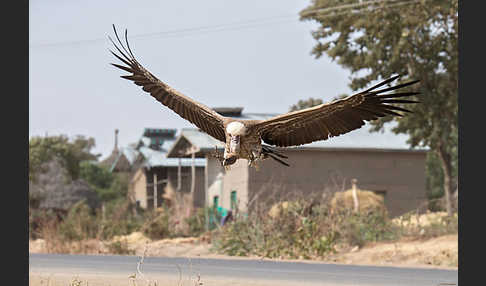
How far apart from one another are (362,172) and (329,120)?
89.1 feet

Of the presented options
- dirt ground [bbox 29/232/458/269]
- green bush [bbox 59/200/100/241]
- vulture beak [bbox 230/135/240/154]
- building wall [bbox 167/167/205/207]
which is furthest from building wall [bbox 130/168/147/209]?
vulture beak [bbox 230/135/240/154]

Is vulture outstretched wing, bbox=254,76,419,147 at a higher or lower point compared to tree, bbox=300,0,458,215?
lower

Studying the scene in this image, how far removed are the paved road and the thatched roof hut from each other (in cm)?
2671

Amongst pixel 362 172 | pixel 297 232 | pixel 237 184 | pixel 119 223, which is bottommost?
pixel 119 223

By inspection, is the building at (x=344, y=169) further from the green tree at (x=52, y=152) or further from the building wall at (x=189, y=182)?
the green tree at (x=52, y=152)

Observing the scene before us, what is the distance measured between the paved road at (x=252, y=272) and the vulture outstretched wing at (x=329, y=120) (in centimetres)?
488

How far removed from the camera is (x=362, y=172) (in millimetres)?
36844

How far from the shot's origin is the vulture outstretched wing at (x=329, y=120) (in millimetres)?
9820

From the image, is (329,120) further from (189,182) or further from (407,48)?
(189,182)

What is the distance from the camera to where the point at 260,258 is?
2380 centimetres

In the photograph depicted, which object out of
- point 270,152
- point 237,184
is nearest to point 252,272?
point 270,152

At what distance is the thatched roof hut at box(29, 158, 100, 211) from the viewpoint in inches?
1905

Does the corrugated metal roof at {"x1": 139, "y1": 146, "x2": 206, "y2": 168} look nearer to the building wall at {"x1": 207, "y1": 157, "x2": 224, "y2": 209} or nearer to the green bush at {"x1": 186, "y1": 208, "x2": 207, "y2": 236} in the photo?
the building wall at {"x1": 207, "y1": 157, "x2": 224, "y2": 209}

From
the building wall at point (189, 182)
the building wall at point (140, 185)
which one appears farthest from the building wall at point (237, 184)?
the building wall at point (140, 185)
